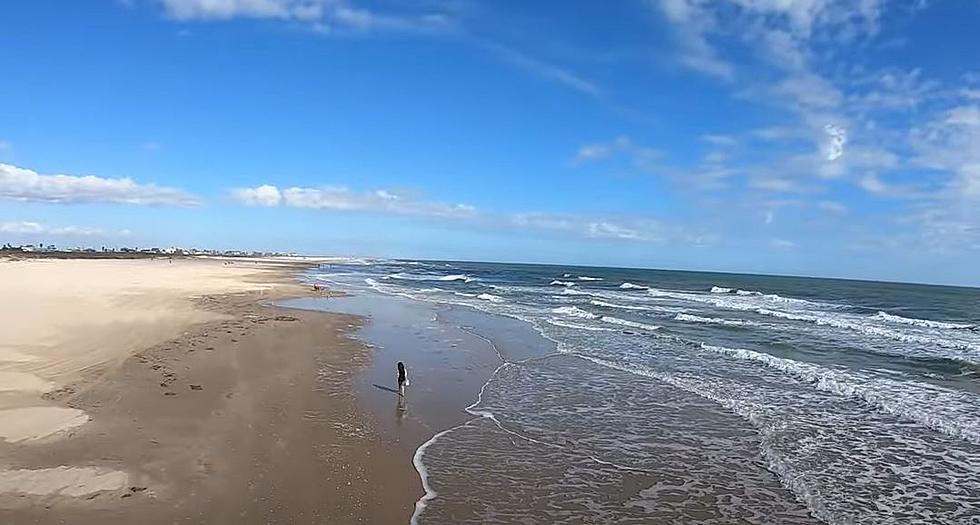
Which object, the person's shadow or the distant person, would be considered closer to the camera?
the distant person

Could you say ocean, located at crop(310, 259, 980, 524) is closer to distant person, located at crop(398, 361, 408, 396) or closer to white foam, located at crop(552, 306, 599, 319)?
distant person, located at crop(398, 361, 408, 396)

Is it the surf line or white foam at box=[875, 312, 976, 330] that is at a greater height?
white foam at box=[875, 312, 976, 330]

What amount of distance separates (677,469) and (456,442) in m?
3.30

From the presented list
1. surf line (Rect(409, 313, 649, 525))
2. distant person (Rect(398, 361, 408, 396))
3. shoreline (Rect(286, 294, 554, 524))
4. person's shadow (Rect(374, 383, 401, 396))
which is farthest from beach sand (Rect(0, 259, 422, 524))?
distant person (Rect(398, 361, 408, 396))

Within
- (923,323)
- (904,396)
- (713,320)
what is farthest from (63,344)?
(923,323)

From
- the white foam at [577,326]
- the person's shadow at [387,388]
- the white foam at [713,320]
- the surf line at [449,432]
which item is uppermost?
the white foam at [713,320]

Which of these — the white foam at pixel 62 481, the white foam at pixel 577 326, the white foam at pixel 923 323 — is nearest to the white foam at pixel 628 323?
the white foam at pixel 577 326

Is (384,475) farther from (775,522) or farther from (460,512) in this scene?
(775,522)

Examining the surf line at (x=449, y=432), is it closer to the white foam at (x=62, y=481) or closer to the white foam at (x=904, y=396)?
the white foam at (x=62, y=481)

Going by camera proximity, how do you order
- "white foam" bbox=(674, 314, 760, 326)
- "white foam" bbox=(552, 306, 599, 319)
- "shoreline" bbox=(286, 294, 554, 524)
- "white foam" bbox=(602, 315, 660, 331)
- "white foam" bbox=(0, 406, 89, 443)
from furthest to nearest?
1. "white foam" bbox=(552, 306, 599, 319)
2. "white foam" bbox=(674, 314, 760, 326)
3. "white foam" bbox=(602, 315, 660, 331)
4. "shoreline" bbox=(286, 294, 554, 524)
5. "white foam" bbox=(0, 406, 89, 443)

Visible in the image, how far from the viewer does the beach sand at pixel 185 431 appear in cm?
646

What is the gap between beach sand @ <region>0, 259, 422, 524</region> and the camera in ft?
21.2

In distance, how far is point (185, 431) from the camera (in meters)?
8.80

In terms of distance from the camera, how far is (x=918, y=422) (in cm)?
1188
